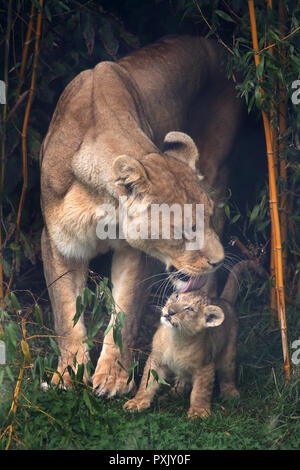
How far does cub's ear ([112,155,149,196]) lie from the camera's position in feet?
11.5

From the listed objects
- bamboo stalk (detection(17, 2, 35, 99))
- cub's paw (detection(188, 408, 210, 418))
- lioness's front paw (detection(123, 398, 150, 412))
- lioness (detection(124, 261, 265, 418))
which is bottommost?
cub's paw (detection(188, 408, 210, 418))

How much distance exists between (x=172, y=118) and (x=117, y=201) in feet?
3.90

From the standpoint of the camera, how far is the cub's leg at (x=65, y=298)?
160 inches

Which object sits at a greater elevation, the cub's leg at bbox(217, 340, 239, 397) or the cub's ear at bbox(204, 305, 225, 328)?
the cub's ear at bbox(204, 305, 225, 328)

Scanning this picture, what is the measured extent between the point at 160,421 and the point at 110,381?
468mm

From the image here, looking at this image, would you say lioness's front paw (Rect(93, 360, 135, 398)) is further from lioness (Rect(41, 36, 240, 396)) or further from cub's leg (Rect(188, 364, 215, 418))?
cub's leg (Rect(188, 364, 215, 418))

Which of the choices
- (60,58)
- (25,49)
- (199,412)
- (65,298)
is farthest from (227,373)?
(60,58)

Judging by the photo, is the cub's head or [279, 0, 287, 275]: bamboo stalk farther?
[279, 0, 287, 275]: bamboo stalk

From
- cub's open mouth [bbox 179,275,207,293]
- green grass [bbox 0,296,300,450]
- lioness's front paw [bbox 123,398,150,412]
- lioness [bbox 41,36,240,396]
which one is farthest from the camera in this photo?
cub's open mouth [bbox 179,275,207,293]

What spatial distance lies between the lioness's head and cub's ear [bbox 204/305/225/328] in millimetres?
185

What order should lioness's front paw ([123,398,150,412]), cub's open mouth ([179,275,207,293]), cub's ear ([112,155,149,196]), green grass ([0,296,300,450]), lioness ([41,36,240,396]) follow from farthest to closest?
1. cub's open mouth ([179,275,207,293])
2. lioness's front paw ([123,398,150,412])
3. lioness ([41,36,240,396])
4. cub's ear ([112,155,149,196])
5. green grass ([0,296,300,450])

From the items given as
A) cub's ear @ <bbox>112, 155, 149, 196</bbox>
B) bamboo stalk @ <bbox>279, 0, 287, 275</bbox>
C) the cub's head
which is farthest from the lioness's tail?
cub's ear @ <bbox>112, 155, 149, 196</bbox>

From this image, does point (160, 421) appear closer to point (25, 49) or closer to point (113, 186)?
point (113, 186)

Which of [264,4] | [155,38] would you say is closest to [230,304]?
[264,4]
